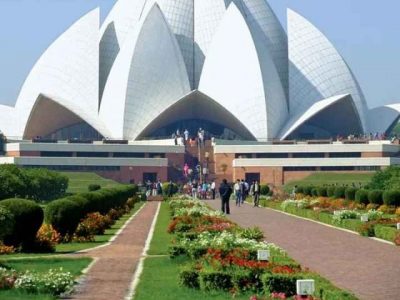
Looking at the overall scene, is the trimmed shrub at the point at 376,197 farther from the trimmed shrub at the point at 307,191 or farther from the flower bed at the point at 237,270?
the flower bed at the point at 237,270

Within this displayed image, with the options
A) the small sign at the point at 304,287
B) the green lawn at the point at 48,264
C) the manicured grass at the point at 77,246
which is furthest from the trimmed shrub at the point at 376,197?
the small sign at the point at 304,287

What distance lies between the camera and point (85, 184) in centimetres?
4566

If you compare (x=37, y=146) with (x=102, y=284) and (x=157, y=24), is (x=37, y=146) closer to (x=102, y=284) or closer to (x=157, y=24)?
(x=157, y=24)

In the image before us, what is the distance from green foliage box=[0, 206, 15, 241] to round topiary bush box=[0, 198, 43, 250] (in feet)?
1.46

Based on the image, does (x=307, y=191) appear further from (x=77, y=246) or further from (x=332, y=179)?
(x=77, y=246)

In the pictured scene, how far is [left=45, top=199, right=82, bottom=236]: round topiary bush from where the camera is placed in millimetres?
14148

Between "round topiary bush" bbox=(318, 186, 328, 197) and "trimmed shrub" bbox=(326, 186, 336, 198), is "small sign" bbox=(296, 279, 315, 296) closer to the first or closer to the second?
"trimmed shrub" bbox=(326, 186, 336, 198)

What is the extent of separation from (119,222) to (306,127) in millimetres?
39775

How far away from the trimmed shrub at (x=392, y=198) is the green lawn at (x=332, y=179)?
23651 mm

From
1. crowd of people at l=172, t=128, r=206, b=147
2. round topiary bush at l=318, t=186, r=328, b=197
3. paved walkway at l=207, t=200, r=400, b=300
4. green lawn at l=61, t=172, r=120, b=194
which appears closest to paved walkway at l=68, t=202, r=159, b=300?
paved walkway at l=207, t=200, r=400, b=300

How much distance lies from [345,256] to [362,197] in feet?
40.0

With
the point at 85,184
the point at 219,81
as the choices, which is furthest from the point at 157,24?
the point at 85,184

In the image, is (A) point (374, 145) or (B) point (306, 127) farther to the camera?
(B) point (306, 127)

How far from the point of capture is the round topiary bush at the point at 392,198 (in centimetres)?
2094
